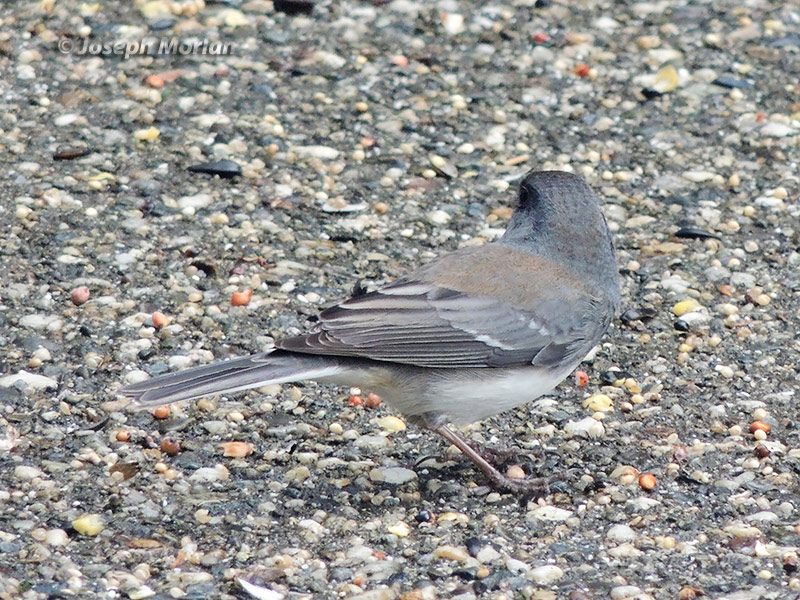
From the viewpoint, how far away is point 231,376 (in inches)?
142

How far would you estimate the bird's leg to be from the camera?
3.89 m

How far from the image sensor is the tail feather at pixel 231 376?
3553mm

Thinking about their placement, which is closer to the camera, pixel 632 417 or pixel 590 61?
pixel 632 417

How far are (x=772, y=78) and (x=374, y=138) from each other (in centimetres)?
229

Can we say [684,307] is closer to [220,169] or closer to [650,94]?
[650,94]

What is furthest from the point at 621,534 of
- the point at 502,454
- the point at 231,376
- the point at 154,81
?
the point at 154,81

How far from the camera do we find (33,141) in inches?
225

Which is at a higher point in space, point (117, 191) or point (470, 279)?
point (470, 279)

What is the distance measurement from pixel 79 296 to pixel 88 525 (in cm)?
138

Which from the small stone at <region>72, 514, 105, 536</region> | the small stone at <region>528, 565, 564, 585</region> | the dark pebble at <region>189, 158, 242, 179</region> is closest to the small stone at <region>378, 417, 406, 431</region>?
the small stone at <region>528, 565, 564, 585</region>

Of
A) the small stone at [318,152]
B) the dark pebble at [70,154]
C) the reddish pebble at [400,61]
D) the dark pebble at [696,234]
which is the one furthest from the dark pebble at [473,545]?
the reddish pebble at [400,61]

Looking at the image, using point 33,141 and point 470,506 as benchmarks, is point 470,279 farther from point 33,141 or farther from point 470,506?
point 33,141

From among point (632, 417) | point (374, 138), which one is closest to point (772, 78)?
point (374, 138)

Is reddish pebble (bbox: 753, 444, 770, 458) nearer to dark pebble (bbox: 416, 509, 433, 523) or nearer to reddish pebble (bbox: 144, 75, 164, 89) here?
dark pebble (bbox: 416, 509, 433, 523)
